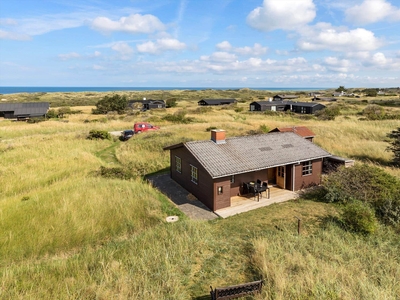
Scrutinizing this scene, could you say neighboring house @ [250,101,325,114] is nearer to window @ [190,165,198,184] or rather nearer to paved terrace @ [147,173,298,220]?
paved terrace @ [147,173,298,220]

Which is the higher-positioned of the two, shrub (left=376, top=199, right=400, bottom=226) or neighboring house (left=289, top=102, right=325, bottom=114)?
neighboring house (left=289, top=102, right=325, bottom=114)

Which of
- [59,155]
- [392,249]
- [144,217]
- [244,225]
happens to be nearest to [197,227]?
[244,225]

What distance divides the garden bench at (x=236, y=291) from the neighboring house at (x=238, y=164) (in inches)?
278

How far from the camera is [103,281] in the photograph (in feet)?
27.5

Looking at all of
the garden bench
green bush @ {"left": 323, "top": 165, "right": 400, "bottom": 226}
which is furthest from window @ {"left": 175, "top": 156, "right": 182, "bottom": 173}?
the garden bench

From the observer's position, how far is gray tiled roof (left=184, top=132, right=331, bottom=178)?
1552 cm

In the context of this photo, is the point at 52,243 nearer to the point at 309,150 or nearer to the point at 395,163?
the point at 309,150

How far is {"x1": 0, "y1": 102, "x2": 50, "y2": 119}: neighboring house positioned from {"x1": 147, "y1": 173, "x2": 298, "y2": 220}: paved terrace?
49.6 metres

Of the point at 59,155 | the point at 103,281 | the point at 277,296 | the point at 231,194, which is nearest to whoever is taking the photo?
the point at 277,296

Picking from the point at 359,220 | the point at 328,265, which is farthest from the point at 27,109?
the point at 328,265

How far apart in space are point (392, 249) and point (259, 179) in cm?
810

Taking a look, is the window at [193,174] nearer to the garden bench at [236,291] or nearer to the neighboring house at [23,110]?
the garden bench at [236,291]

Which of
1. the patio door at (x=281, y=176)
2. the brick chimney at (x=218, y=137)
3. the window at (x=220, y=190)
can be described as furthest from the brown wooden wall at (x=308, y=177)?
the window at (x=220, y=190)

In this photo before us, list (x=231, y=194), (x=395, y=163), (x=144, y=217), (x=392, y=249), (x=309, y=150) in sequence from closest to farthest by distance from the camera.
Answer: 1. (x=392, y=249)
2. (x=144, y=217)
3. (x=231, y=194)
4. (x=309, y=150)
5. (x=395, y=163)
